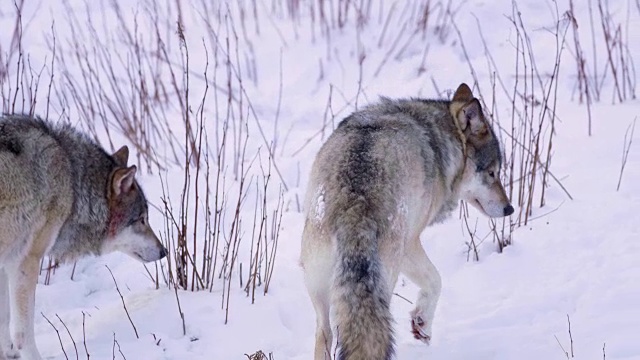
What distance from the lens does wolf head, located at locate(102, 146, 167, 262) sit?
14.9 feet

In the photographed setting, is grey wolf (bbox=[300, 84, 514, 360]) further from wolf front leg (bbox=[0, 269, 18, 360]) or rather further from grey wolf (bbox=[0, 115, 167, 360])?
wolf front leg (bbox=[0, 269, 18, 360])

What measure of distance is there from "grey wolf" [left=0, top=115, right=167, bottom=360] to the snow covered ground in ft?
0.99

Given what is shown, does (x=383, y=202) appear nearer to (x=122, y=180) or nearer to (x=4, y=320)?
(x=122, y=180)

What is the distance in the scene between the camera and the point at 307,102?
7.82 m

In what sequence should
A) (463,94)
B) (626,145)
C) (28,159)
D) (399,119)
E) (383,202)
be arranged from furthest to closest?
(626,145)
(463,94)
(399,119)
(28,159)
(383,202)

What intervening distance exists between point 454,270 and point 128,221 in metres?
1.79

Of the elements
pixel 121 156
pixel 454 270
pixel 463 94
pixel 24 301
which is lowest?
pixel 24 301

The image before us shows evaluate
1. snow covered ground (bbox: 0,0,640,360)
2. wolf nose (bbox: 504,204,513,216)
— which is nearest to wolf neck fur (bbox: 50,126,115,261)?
snow covered ground (bbox: 0,0,640,360)

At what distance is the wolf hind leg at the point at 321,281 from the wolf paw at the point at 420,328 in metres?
0.64

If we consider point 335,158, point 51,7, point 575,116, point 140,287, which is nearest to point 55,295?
point 140,287

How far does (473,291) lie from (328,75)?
12.0 ft

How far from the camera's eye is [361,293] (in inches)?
130

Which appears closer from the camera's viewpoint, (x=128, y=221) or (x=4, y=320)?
(x=4, y=320)

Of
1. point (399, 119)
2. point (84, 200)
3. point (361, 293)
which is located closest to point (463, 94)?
point (399, 119)
